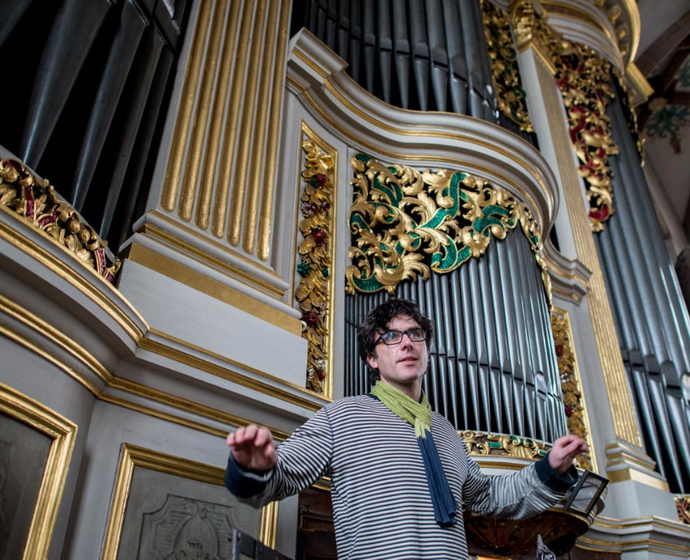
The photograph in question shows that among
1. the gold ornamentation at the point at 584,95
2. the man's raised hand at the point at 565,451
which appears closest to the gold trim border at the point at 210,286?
the man's raised hand at the point at 565,451

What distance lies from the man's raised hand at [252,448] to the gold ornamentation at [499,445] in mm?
1494

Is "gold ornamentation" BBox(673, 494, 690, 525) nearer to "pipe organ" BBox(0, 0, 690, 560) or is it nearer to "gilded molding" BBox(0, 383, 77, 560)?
"pipe organ" BBox(0, 0, 690, 560)

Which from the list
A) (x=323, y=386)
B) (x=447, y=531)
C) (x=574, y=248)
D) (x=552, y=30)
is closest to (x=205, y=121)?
(x=323, y=386)

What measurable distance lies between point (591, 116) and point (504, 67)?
3.26 feet

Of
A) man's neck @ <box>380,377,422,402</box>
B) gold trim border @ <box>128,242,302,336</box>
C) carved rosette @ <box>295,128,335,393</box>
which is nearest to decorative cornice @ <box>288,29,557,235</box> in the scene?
carved rosette @ <box>295,128,335,393</box>

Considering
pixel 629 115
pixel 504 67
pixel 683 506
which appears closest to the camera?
pixel 683 506

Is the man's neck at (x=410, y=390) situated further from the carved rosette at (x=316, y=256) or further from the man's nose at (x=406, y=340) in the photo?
the carved rosette at (x=316, y=256)

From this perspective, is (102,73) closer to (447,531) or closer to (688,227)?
(447,531)

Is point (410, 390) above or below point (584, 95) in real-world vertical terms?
below

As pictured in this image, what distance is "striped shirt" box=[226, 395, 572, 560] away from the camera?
1.30 metres

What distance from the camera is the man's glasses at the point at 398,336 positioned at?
164cm

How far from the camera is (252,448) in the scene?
118 centimetres

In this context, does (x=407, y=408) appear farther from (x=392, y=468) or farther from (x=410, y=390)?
(x=392, y=468)

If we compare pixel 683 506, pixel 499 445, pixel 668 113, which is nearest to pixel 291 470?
pixel 499 445
